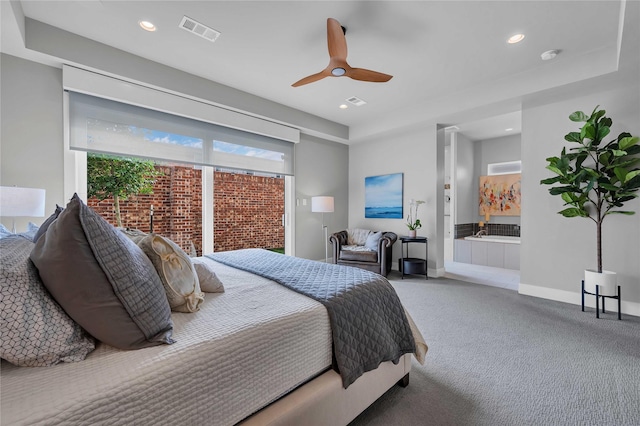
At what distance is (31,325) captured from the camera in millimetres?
797

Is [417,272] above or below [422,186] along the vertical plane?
below

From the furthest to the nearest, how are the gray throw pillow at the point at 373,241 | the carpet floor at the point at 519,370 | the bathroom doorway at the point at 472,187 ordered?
the bathroom doorway at the point at 472,187 < the gray throw pillow at the point at 373,241 < the carpet floor at the point at 519,370

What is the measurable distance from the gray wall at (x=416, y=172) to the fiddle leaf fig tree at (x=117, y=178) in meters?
3.86

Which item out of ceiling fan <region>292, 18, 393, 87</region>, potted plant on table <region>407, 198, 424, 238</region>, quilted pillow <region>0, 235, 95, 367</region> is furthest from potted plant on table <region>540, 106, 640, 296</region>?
quilted pillow <region>0, 235, 95, 367</region>

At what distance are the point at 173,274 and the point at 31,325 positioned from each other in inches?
19.8

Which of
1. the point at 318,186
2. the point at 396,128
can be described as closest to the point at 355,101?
the point at 396,128

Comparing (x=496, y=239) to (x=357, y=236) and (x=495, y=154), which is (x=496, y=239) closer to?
(x=495, y=154)

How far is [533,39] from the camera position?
2697 millimetres

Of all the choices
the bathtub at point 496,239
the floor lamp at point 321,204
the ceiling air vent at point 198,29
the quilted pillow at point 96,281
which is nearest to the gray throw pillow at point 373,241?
the floor lamp at point 321,204

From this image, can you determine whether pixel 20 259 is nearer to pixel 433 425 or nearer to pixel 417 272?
pixel 433 425

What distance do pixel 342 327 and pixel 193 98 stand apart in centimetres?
340

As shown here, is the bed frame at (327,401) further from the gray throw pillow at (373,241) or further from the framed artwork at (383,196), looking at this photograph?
the framed artwork at (383,196)

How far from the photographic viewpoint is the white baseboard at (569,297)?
9.67 feet

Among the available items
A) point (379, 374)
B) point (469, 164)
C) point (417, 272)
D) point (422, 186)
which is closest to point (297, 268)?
point (379, 374)
